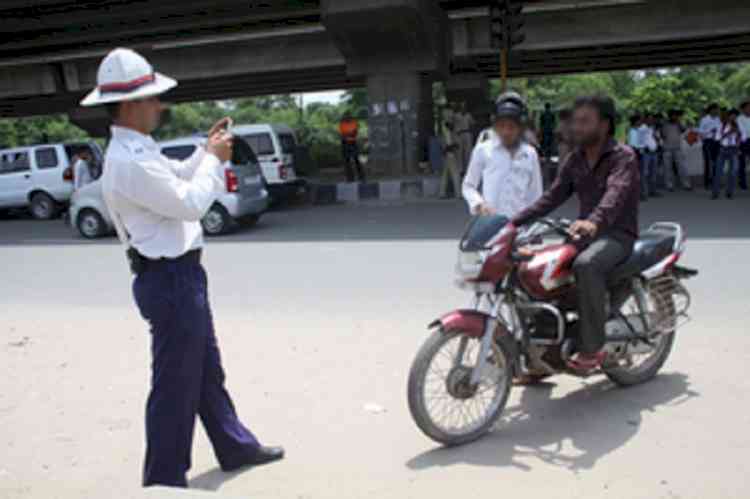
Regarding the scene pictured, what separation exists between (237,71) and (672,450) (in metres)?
25.1

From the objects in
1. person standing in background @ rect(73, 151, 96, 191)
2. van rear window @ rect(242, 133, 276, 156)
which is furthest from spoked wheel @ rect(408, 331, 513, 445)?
person standing in background @ rect(73, 151, 96, 191)

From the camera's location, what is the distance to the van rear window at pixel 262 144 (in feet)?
53.0

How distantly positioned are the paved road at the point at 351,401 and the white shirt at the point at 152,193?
102 cm

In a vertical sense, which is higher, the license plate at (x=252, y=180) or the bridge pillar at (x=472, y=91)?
the bridge pillar at (x=472, y=91)

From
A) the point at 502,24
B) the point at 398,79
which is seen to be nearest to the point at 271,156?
the point at 398,79

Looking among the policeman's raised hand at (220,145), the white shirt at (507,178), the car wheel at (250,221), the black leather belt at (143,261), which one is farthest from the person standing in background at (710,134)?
the black leather belt at (143,261)

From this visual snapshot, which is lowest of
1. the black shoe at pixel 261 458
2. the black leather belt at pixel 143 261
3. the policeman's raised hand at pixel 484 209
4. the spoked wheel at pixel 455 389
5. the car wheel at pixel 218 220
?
the car wheel at pixel 218 220

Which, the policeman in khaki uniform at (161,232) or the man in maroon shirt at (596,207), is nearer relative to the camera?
the policeman in khaki uniform at (161,232)

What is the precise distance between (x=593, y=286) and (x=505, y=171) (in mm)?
1369

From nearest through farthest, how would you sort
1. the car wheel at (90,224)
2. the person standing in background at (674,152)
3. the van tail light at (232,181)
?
1. the van tail light at (232,181)
2. the car wheel at (90,224)
3. the person standing in background at (674,152)

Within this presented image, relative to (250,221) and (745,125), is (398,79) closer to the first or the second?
(250,221)

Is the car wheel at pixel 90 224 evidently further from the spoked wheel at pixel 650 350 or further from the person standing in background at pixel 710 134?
the person standing in background at pixel 710 134

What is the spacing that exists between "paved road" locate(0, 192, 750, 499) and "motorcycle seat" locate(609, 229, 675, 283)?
0.78 meters

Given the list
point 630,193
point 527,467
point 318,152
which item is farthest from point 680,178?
point 318,152
